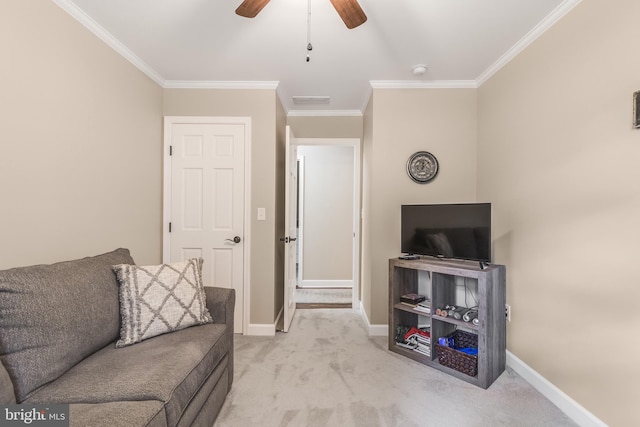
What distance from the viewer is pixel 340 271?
16.0 ft

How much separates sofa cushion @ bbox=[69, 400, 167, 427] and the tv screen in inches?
83.7

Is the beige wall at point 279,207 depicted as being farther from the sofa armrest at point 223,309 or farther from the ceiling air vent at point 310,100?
the sofa armrest at point 223,309

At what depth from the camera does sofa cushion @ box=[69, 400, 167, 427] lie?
100 centimetres

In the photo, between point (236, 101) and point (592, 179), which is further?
point (236, 101)

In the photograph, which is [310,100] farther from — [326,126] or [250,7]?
[250,7]

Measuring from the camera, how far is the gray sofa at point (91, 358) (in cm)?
113

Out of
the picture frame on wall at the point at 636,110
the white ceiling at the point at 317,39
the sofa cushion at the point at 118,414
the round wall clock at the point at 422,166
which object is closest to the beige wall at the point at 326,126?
the white ceiling at the point at 317,39

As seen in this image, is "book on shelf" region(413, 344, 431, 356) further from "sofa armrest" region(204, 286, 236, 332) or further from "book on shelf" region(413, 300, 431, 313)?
"sofa armrest" region(204, 286, 236, 332)

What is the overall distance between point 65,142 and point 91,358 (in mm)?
1330

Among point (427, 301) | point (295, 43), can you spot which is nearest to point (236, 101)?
point (295, 43)

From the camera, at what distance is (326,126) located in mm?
3781

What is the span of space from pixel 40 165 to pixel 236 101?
1.72 meters

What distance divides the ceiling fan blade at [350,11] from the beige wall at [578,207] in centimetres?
133

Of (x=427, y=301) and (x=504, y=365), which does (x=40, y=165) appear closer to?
(x=427, y=301)
